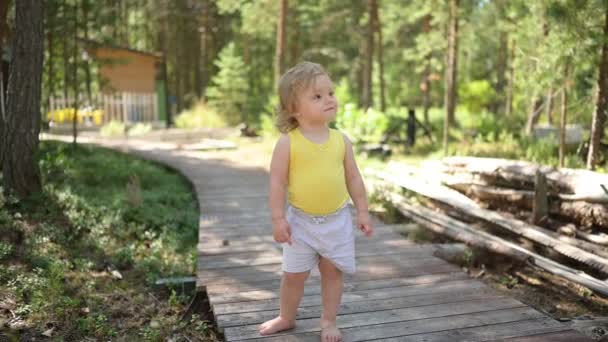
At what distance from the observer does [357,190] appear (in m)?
3.51

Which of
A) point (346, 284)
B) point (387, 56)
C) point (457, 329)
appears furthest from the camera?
point (387, 56)

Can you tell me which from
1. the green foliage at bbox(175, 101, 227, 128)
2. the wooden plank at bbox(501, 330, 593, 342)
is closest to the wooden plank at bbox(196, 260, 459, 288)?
the wooden plank at bbox(501, 330, 593, 342)

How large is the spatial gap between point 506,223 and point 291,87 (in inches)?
148

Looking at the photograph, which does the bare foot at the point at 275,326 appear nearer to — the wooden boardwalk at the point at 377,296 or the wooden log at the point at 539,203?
the wooden boardwalk at the point at 377,296

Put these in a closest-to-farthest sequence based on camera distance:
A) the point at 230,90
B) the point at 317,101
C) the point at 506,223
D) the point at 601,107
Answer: the point at 317,101
the point at 506,223
the point at 601,107
the point at 230,90

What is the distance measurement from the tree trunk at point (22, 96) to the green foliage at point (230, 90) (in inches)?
681

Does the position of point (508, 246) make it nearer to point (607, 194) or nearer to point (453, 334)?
point (607, 194)

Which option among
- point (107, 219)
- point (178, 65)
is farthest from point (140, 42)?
point (107, 219)

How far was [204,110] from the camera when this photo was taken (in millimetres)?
23484

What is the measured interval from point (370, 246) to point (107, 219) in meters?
3.20

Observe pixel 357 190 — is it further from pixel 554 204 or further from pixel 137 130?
pixel 137 130

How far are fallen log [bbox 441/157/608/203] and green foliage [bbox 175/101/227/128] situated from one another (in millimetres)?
15735

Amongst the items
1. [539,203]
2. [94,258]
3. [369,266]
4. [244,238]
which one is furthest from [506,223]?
[94,258]

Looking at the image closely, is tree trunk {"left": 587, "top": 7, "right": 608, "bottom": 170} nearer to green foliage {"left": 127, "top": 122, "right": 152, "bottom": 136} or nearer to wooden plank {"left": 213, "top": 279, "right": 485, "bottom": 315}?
wooden plank {"left": 213, "top": 279, "right": 485, "bottom": 315}
